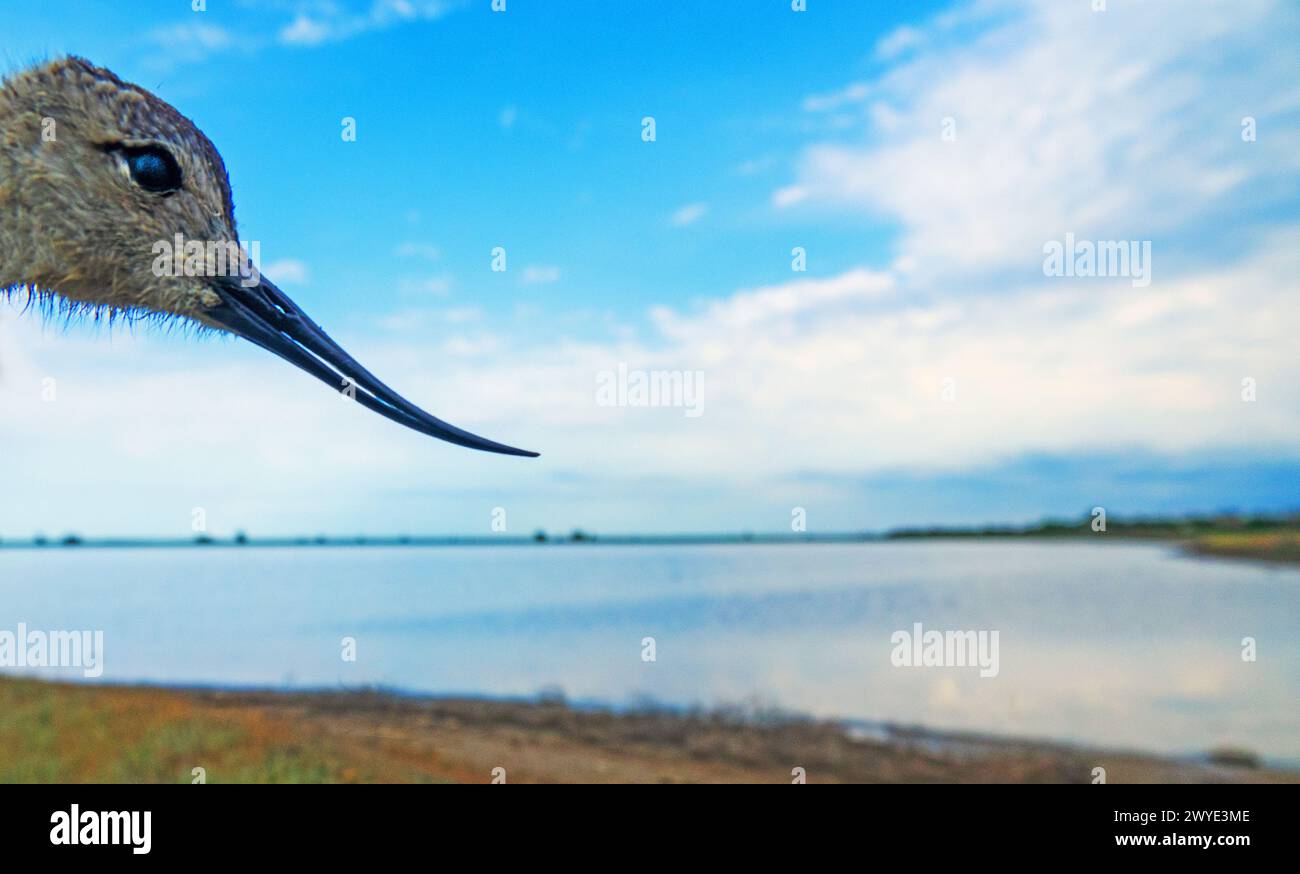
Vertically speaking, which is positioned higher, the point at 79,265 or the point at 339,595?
the point at 79,265

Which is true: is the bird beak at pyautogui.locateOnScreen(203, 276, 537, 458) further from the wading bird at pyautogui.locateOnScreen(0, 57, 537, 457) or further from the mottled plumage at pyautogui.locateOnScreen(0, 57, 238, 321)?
the mottled plumage at pyautogui.locateOnScreen(0, 57, 238, 321)

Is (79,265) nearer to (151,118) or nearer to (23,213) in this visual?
(23,213)

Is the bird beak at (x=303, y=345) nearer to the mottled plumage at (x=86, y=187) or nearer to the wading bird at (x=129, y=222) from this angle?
the wading bird at (x=129, y=222)

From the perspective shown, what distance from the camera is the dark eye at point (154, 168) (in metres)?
2.86

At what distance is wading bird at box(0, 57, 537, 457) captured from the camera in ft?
9.07

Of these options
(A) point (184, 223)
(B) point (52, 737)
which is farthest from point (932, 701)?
(A) point (184, 223)

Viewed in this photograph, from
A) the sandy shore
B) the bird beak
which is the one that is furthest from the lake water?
the bird beak

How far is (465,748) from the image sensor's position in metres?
10.6

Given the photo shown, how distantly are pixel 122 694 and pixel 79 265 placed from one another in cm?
1478

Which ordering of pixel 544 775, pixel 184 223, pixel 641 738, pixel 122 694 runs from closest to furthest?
pixel 184 223 < pixel 544 775 < pixel 641 738 < pixel 122 694

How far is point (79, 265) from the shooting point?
9.50ft

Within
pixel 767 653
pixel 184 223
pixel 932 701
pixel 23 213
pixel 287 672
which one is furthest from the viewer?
pixel 767 653

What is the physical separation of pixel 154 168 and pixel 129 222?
0.21 metres

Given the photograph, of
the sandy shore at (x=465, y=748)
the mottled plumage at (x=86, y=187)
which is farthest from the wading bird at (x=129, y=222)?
the sandy shore at (x=465, y=748)
